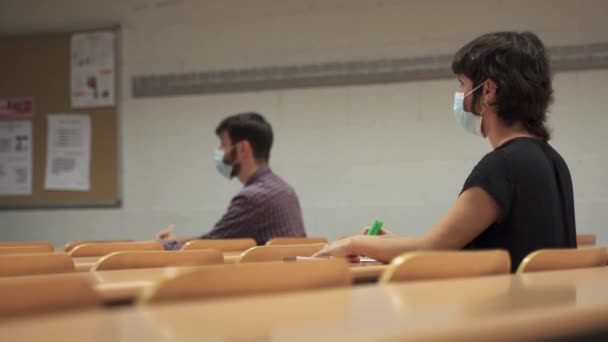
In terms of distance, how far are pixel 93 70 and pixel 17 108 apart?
736 millimetres

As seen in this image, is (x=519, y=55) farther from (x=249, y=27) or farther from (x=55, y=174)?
(x=55, y=174)

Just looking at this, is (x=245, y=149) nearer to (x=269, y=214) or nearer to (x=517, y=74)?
(x=269, y=214)

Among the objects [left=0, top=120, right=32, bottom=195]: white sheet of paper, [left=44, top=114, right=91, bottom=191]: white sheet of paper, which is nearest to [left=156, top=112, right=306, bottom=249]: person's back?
[left=44, top=114, right=91, bottom=191]: white sheet of paper

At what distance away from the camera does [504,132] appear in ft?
7.62

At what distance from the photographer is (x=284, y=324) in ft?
2.84

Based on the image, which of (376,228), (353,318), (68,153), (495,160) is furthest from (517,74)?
(68,153)

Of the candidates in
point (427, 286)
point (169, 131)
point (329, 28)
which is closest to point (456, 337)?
point (427, 286)

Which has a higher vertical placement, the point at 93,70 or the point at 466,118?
the point at 93,70

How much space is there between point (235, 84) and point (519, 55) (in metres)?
3.60

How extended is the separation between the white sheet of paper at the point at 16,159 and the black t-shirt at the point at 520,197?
15.7ft

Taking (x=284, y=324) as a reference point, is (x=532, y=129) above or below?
above

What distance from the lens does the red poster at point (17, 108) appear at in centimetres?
627

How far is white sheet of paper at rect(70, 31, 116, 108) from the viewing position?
6020 millimetres

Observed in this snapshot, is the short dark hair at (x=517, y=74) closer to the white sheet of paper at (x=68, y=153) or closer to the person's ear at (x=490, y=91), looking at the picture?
the person's ear at (x=490, y=91)
